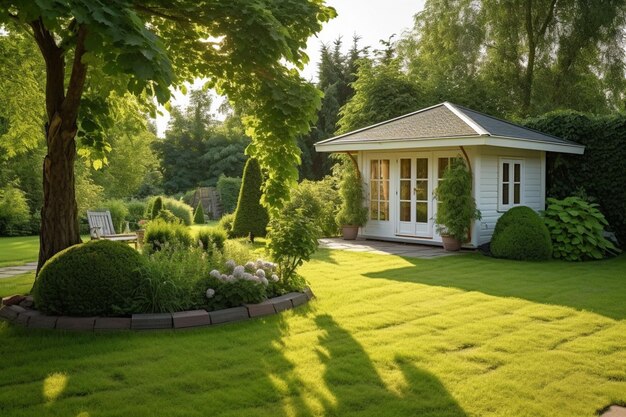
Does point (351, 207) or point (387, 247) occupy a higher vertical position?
point (351, 207)

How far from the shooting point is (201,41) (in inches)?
257

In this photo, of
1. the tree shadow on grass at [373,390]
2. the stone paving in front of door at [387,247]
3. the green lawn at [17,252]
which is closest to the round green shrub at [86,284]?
the tree shadow on grass at [373,390]

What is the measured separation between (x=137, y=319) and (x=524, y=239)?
7.93 m

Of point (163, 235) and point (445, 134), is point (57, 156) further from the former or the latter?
point (445, 134)

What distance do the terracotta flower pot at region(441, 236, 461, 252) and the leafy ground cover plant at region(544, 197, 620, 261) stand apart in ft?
6.22

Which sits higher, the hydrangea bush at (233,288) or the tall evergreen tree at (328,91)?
the tall evergreen tree at (328,91)

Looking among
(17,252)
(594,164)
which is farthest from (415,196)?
(17,252)

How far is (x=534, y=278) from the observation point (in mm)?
8320

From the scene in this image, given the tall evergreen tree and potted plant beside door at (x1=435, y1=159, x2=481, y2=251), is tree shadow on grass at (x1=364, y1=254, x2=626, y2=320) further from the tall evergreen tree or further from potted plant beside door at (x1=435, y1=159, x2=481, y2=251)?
the tall evergreen tree

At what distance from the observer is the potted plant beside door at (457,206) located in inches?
444

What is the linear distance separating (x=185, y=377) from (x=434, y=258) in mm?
7335

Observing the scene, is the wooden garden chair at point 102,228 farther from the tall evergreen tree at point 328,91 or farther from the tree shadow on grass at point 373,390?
the tall evergreen tree at point 328,91

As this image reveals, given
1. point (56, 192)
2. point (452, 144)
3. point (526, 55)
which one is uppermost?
point (526, 55)

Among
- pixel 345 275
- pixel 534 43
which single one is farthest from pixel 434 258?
pixel 534 43
